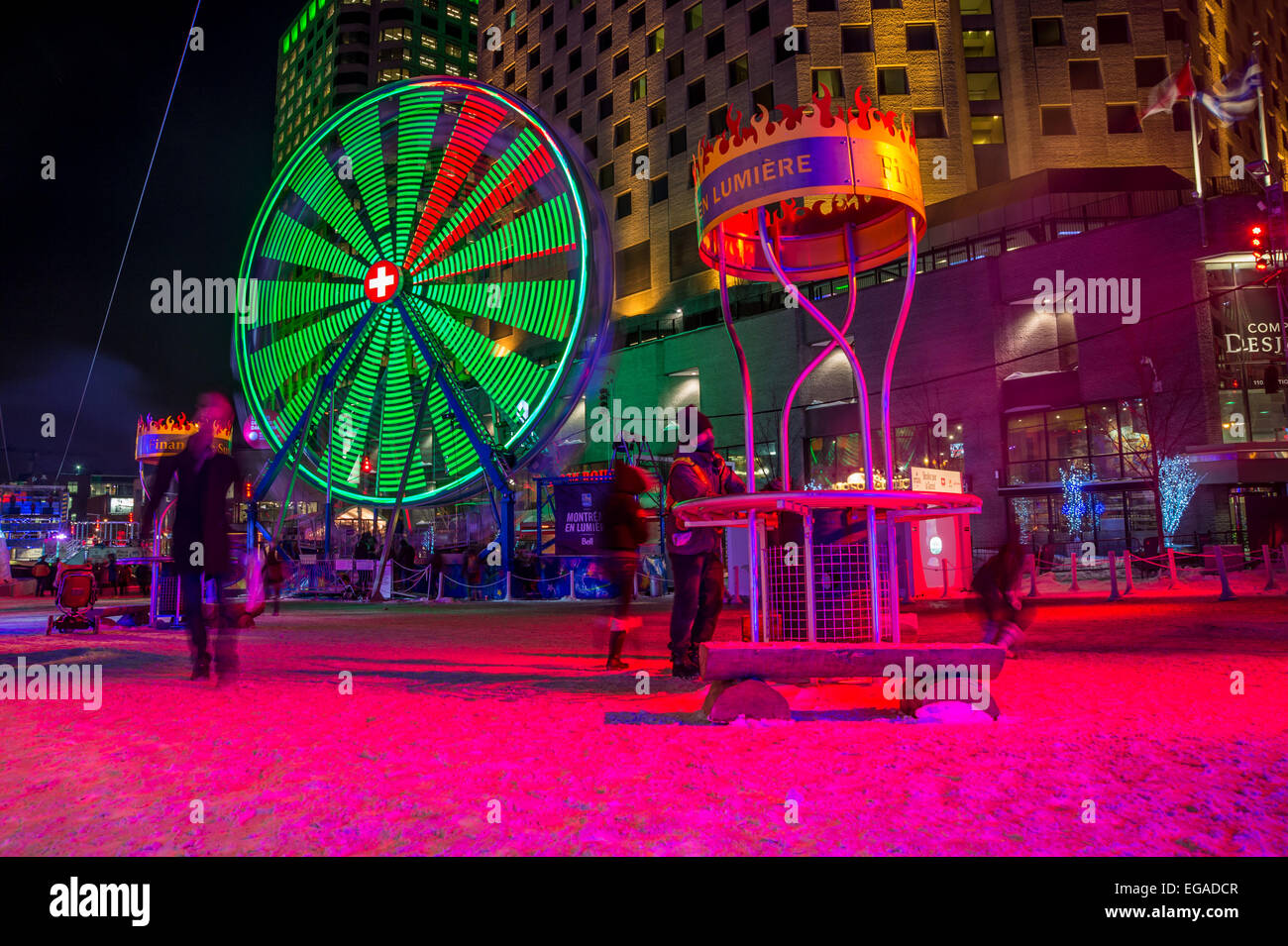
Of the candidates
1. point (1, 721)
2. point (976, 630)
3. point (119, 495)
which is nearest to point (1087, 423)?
point (976, 630)

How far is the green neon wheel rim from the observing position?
16.6 m

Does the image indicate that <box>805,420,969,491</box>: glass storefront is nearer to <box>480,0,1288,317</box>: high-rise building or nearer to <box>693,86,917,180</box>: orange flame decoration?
<box>480,0,1288,317</box>: high-rise building

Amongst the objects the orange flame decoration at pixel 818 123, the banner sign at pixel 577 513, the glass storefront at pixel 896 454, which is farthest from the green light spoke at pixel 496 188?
the glass storefront at pixel 896 454

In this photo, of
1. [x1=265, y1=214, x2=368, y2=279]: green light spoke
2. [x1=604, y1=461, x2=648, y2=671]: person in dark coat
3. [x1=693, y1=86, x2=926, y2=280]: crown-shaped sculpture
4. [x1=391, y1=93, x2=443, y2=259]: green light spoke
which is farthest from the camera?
[x1=265, y1=214, x2=368, y2=279]: green light spoke

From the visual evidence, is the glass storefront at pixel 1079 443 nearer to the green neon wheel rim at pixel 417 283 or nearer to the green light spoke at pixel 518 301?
the green neon wheel rim at pixel 417 283

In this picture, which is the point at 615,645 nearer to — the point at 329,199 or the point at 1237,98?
the point at 329,199

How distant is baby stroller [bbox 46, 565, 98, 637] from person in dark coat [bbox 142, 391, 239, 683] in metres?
5.94

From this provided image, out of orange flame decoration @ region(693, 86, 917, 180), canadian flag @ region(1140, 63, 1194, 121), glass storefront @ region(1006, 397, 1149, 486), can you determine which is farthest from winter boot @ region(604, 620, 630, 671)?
canadian flag @ region(1140, 63, 1194, 121)

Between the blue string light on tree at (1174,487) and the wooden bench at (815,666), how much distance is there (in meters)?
25.1

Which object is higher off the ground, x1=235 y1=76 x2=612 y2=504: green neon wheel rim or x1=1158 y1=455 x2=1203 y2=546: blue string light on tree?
x1=235 y1=76 x2=612 y2=504: green neon wheel rim

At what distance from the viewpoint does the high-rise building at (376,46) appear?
265ft

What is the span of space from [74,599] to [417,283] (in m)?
10.5

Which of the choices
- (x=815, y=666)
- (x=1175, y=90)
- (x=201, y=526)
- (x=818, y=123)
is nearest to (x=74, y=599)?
(x=201, y=526)

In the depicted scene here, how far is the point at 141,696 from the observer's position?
539 centimetres
